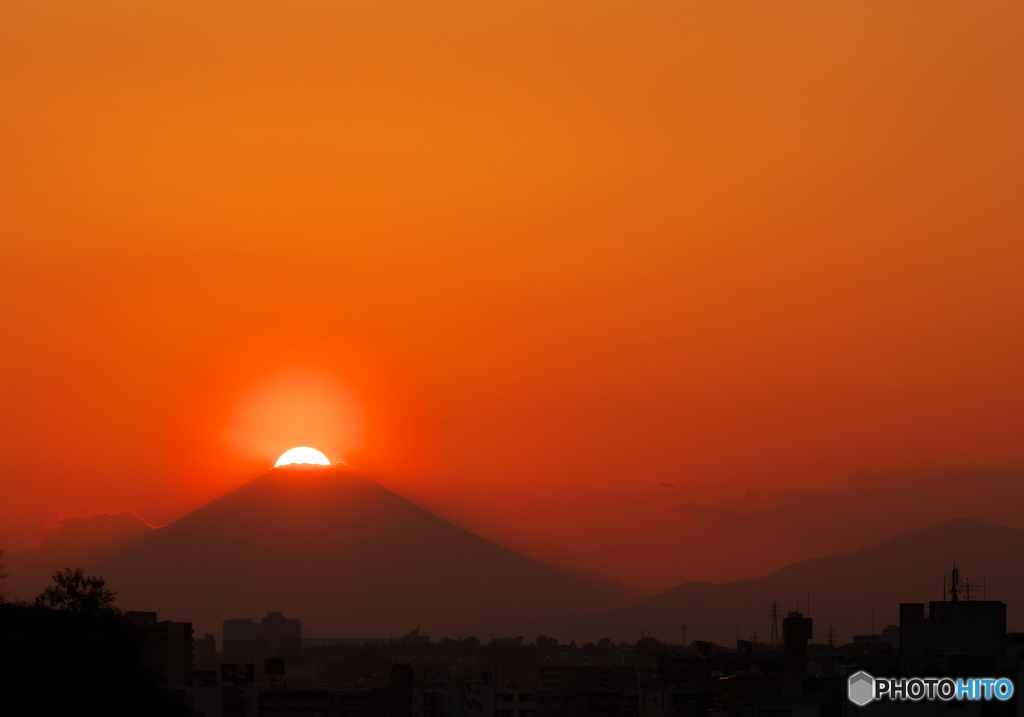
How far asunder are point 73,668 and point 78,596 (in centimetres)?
748

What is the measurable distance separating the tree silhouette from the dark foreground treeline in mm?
742

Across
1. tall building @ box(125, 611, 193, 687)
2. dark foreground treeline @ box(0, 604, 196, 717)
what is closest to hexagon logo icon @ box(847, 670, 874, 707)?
dark foreground treeline @ box(0, 604, 196, 717)

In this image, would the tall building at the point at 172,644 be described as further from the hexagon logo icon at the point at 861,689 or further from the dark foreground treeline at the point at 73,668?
the dark foreground treeline at the point at 73,668

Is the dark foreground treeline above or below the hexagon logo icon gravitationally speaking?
above

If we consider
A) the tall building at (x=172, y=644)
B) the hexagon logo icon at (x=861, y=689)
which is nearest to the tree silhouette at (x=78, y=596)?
the hexagon logo icon at (x=861, y=689)

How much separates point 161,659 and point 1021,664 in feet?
240

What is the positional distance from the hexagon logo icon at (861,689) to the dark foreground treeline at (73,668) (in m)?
24.2

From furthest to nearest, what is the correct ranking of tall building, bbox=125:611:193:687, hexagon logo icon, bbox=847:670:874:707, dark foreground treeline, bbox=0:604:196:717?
A: tall building, bbox=125:611:193:687
hexagon logo icon, bbox=847:670:874:707
dark foreground treeline, bbox=0:604:196:717

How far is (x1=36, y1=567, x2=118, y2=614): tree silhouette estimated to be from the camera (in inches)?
2030

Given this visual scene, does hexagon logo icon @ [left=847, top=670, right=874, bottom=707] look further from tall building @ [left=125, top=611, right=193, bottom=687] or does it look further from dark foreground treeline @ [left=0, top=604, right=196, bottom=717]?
tall building @ [left=125, top=611, right=193, bottom=687]

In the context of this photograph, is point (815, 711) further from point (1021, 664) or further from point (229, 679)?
point (229, 679)

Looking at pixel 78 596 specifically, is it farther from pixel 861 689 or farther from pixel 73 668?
pixel 861 689

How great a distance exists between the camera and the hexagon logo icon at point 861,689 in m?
57.7

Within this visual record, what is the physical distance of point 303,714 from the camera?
120 m
